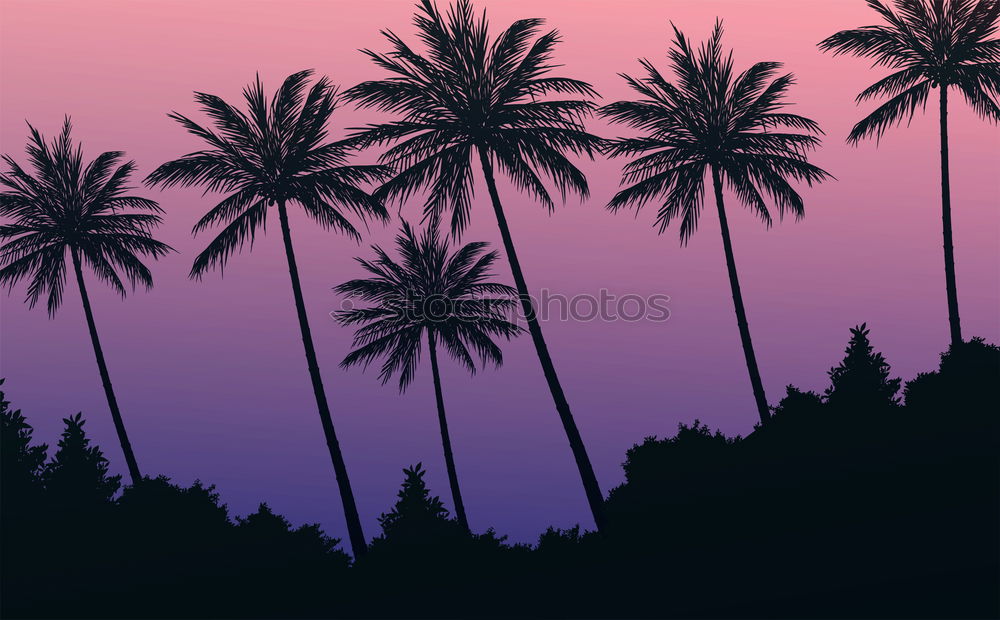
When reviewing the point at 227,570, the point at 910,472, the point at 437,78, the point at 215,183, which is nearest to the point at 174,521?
the point at 227,570

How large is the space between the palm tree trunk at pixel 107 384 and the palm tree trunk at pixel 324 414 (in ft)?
30.6

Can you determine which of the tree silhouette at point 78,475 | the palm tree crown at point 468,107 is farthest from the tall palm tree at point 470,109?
the tree silhouette at point 78,475

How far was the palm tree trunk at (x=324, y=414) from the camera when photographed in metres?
26.0

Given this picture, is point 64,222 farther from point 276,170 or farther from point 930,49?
point 930,49

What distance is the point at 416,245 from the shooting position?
3662 cm

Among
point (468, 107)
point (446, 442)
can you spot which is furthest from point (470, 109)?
point (446, 442)

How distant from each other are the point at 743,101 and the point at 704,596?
18.1m

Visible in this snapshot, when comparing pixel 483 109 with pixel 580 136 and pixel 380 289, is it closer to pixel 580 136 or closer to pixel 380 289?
pixel 580 136

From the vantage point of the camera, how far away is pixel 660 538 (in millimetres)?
23125

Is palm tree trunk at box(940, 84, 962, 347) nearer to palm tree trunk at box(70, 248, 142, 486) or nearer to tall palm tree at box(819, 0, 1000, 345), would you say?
tall palm tree at box(819, 0, 1000, 345)

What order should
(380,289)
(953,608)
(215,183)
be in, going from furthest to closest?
(380,289), (215,183), (953,608)

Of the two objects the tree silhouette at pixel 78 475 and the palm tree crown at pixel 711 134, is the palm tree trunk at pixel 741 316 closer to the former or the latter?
the palm tree crown at pixel 711 134

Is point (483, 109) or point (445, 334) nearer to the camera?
point (483, 109)

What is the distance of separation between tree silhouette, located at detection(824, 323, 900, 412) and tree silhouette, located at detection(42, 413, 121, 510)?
2547 centimetres
